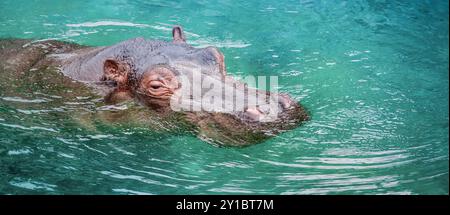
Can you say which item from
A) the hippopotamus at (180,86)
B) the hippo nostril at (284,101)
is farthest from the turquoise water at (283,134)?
the hippo nostril at (284,101)

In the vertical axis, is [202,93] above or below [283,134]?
above

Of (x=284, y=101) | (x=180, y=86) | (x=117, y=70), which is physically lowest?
(x=284, y=101)

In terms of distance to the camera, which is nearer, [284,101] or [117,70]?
[284,101]

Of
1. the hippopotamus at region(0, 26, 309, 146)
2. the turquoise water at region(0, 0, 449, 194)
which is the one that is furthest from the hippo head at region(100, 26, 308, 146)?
the turquoise water at region(0, 0, 449, 194)

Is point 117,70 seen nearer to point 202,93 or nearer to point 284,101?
point 202,93

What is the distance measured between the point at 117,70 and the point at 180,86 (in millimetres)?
800

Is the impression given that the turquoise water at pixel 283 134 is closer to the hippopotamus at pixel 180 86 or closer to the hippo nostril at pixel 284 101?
the hippopotamus at pixel 180 86

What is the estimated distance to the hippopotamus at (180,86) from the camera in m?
5.35

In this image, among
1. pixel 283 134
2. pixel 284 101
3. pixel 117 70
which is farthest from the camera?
pixel 117 70

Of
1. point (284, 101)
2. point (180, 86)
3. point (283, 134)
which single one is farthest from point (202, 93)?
point (283, 134)

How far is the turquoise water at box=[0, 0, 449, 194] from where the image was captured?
5.41 m

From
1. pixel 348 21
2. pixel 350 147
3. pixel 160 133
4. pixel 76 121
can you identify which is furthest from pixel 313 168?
pixel 348 21

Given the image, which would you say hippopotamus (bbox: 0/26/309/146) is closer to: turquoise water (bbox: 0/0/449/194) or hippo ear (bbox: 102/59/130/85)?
hippo ear (bbox: 102/59/130/85)

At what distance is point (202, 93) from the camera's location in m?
5.70
